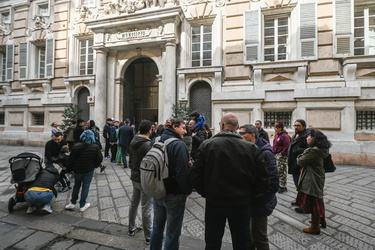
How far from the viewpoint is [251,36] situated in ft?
31.0

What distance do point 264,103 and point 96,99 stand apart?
875 centimetres

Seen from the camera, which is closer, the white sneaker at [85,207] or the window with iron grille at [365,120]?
the white sneaker at [85,207]

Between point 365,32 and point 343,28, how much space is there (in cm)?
102

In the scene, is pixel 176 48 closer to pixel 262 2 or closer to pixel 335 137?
pixel 262 2

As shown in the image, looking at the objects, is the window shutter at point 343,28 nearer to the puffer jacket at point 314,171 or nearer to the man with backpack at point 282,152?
the man with backpack at point 282,152

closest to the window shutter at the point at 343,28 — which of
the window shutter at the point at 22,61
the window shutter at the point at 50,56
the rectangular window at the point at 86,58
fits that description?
the rectangular window at the point at 86,58

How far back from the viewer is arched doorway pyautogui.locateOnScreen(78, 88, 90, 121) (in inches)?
479

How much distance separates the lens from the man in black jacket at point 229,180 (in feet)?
6.39

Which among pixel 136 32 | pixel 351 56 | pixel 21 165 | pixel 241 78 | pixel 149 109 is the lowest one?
pixel 21 165

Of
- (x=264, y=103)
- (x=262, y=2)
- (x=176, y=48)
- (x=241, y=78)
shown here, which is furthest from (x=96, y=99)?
(x=262, y=2)

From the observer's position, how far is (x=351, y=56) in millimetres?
8016

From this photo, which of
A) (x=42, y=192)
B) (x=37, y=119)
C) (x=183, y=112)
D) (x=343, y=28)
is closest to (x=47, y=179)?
(x=42, y=192)

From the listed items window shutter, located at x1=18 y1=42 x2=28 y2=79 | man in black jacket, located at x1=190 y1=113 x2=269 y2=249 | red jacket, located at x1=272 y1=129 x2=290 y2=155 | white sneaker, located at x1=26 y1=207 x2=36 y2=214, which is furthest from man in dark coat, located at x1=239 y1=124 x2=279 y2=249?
window shutter, located at x1=18 y1=42 x2=28 y2=79

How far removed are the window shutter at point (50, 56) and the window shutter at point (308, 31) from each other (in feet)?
45.1
